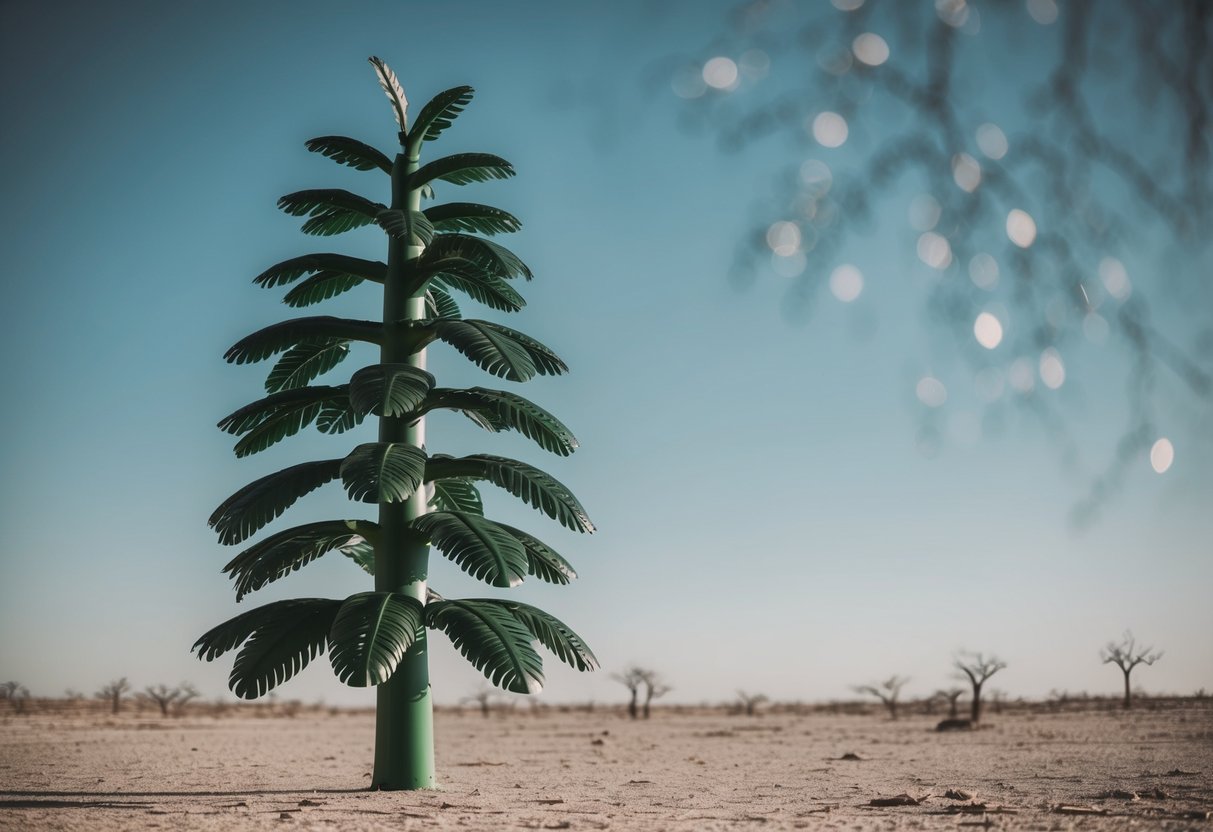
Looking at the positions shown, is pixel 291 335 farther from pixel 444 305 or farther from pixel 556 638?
pixel 556 638

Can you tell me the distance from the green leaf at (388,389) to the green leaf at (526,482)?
0.95m

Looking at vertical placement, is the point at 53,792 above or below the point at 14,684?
above

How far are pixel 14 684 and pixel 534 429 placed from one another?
2775 inches

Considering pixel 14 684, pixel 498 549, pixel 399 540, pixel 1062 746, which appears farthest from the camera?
pixel 14 684

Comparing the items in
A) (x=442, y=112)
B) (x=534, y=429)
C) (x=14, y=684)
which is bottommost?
(x=14, y=684)

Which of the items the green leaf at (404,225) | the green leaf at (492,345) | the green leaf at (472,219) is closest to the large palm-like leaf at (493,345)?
the green leaf at (492,345)

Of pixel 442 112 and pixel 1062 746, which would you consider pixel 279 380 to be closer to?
pixel 442 112

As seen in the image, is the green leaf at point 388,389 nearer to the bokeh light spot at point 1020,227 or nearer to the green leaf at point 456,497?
the green leaf at point 456,497

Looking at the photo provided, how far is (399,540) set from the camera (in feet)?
41.1

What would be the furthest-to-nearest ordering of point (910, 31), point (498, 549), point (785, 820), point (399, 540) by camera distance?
point (399, 540) < point (498, 549) < point (785, 820) < point (910, 31)

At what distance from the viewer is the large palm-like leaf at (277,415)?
42.7 feet

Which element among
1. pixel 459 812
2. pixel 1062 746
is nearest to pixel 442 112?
pixel 459 812

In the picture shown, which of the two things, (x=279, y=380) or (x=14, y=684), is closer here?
(x=279, y=380)

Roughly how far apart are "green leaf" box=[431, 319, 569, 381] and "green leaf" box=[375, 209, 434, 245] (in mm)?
1137
